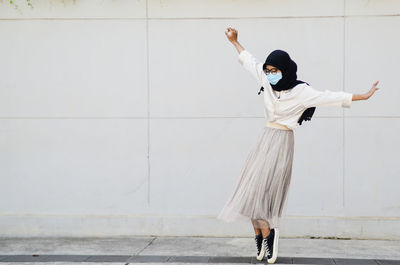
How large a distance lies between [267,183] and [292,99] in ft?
2.67

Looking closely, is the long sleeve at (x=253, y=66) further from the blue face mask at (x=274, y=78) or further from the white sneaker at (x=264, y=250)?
the white sneaker at (x=264, y=250)

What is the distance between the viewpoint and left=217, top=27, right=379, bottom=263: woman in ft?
16.0

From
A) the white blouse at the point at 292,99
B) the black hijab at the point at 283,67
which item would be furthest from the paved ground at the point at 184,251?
the black hijab at the point at 283,67

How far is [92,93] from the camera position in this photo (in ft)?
22.2

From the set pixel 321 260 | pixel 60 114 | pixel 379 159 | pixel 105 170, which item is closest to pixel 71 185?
pixel 105 170

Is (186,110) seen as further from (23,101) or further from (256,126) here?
(23,101)

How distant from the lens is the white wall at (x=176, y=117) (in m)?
6.48

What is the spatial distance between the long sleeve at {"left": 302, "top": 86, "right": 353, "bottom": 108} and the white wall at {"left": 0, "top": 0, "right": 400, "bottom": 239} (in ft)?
5.79

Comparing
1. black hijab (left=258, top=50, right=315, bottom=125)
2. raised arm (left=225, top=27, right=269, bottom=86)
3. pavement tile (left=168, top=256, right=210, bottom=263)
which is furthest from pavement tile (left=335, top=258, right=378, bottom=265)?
raised arm (left=225, top=27, right=269, bottom=86)

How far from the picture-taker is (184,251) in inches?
231

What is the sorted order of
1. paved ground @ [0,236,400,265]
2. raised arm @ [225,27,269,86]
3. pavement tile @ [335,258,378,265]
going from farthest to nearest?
paved ground @ [0,236,400,265]
pavement tile @ [335,258,378,265]
raised arm @ [225,27,269,86]

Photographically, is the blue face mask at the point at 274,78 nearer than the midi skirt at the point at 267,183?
Yes

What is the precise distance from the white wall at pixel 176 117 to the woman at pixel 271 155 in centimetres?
150

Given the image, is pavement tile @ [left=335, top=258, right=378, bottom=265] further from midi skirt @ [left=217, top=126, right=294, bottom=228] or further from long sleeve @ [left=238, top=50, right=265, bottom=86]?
long sleeve @ [left=238, top=50, right=265, bottom=86]
